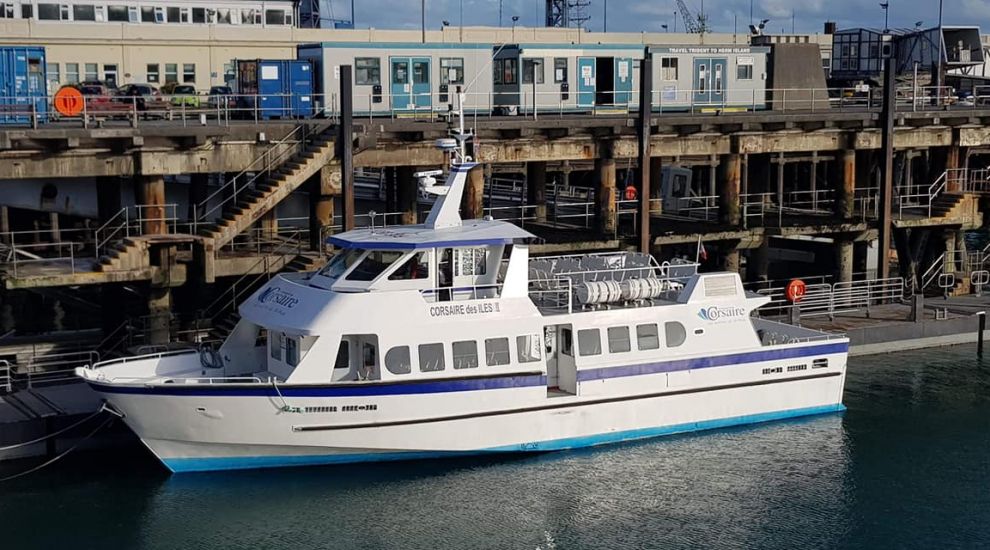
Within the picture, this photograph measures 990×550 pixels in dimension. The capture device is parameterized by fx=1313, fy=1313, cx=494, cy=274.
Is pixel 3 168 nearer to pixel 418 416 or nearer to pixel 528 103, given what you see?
pixel 418 416

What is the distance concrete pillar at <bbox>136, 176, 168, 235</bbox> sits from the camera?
31.0m

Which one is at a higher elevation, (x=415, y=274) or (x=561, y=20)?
(x=561, y=20)

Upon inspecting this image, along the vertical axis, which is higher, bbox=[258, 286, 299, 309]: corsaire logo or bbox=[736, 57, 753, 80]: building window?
bbox=[736, 57, 753, 80]: building window

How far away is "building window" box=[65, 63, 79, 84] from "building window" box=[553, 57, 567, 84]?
101 ft

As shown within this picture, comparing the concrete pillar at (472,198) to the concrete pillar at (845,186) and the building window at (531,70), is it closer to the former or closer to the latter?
the building window at (531,70)

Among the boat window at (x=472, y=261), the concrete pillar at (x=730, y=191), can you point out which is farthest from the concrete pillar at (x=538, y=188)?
the boat window at (x=472, y=261)

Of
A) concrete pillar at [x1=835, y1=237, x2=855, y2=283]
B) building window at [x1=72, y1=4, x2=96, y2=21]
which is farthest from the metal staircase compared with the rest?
→ building window at [x1=72, y1=4, x2=96, y2=21]

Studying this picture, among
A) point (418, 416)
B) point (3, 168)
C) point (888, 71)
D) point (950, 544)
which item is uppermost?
point (888, 71)

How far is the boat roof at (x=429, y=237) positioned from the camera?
26250 mm

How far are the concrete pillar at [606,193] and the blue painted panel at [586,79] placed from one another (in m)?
7.21

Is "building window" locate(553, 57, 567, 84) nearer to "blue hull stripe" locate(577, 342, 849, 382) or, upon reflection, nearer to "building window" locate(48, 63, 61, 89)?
"blue hull stripe" locate(577, 342, 849, 382)

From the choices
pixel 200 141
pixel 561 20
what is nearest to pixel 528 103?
pixel 200 141

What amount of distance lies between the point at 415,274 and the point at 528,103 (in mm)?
18189

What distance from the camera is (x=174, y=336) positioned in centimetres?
3181
